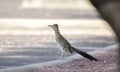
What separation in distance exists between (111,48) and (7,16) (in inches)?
503

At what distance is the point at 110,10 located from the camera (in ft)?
9.65

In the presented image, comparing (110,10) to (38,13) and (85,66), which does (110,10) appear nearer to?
(85,66)

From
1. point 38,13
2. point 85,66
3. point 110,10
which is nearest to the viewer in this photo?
point 110,10

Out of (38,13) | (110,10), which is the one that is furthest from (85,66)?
(38,13)

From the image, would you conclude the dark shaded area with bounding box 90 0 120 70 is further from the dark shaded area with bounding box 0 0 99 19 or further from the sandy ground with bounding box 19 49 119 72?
the dark shaded area with bounding box 0 0 99 19

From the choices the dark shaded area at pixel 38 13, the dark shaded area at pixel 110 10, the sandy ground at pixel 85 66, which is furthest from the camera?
the dark shaded area at pixel 38 13

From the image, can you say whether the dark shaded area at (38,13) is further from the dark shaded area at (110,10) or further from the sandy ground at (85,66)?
the dark shaded area at (110,10)

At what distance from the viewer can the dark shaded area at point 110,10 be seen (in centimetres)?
291

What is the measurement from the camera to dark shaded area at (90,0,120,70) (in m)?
2.91

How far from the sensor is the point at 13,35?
1770cm

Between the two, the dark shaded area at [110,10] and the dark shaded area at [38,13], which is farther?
the dark shaded area at [38,13]

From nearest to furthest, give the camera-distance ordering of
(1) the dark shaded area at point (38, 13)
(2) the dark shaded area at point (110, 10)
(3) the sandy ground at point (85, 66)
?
1. (2) the dark shaded area at point (110, 10)
2. (3) the sandy ground at point (85, 66)
3. (1) the dark shaded area at point (38, 13)

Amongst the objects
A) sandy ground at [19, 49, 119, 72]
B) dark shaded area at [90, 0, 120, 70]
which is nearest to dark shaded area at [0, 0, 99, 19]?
sandy ground at [19, 49, 119, 72]

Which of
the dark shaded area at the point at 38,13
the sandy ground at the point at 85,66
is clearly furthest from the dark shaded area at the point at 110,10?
the dark shaded area at the point at 38,13
